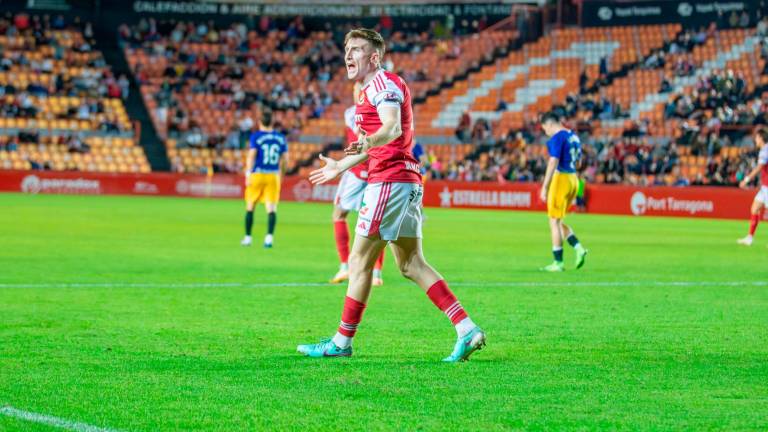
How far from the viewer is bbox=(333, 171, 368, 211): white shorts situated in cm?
1317

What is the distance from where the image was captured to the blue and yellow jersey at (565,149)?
1591cm

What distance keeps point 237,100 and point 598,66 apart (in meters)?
15.7

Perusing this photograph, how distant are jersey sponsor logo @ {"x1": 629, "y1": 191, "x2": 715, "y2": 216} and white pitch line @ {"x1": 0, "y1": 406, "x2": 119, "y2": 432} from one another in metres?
32.0

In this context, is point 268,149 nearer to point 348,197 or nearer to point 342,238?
point 342,238

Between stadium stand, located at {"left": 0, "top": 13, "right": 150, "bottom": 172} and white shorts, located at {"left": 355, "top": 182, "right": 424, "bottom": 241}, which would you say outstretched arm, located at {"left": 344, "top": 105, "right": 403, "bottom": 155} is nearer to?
white shorts, located at {"left": 355, "top": 182, "right": 424, "bottom": 241}

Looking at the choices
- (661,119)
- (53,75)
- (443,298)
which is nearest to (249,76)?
(53,75)

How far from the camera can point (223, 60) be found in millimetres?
53688

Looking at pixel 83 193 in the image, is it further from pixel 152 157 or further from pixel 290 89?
pixel 290 89

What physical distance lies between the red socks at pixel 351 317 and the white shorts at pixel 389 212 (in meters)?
0.49

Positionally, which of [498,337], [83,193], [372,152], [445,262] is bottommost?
[83,193]

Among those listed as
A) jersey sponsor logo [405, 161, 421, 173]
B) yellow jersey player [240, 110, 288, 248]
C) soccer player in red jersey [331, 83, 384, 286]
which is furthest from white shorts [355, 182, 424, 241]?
yellow jersey player [240, 110, 288, 248]

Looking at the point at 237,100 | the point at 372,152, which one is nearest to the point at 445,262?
the point at 372,152

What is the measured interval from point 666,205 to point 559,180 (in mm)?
20971

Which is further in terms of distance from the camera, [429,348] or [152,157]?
[152,157]
